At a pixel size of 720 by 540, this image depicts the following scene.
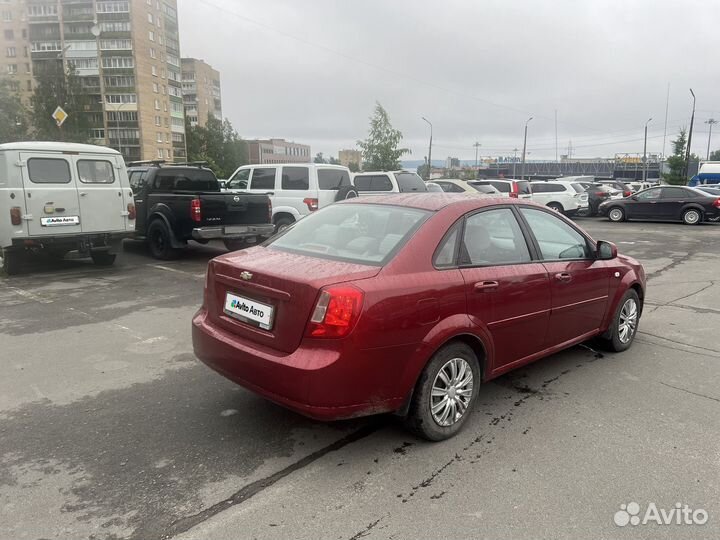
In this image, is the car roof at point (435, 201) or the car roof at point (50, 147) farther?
the car roof at point (50, 147)

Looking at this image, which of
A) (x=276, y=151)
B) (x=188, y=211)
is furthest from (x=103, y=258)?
(x=276, y=151)

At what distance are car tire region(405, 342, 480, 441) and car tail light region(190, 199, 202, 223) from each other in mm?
7751

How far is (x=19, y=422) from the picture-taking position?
3.61m

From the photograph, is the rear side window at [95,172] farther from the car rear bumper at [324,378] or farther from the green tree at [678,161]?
the green tree at [678,161]

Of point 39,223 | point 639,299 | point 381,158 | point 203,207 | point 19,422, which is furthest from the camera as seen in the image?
point 381,158

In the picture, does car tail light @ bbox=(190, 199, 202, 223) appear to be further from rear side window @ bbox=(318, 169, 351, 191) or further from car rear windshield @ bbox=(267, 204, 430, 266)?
car rear windshield @ bbox=(267, 204, 430, 266)

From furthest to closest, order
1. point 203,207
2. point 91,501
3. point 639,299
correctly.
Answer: point 203,207, point 639,299, point 91,501

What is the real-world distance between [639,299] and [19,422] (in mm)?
5596

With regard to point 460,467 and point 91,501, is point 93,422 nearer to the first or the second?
point 91,501

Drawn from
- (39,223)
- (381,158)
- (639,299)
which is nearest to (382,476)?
(639,299)

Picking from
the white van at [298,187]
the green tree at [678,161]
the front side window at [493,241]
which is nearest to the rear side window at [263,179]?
the white van at [298,187]

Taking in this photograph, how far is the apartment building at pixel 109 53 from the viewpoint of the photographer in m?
73.2

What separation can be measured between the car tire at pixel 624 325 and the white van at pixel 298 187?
25.0 feet

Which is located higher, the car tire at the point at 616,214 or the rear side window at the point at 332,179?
the rear side window at the point at 332,179
